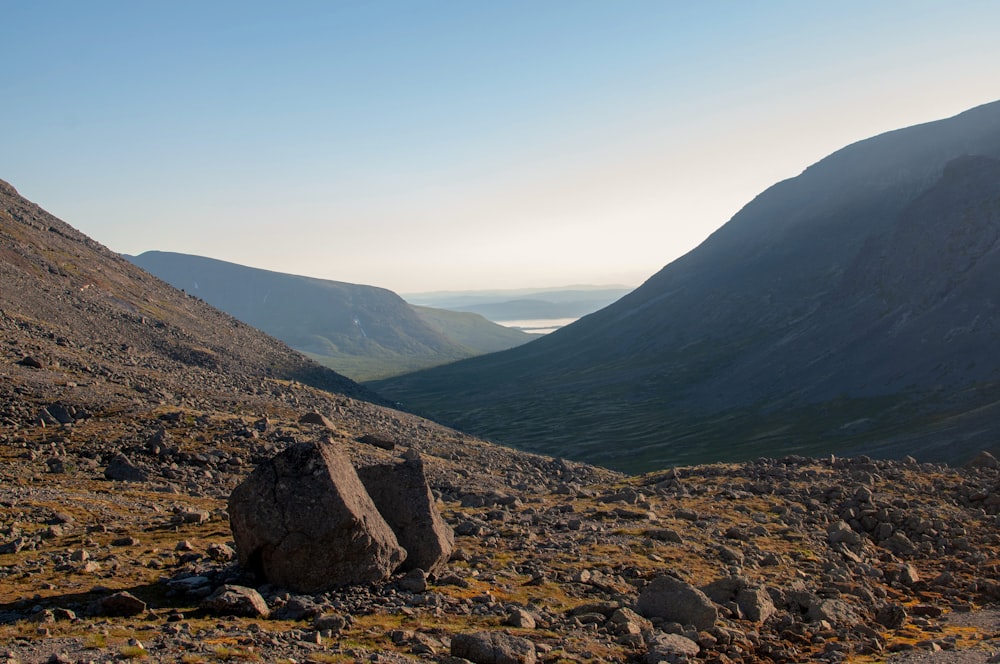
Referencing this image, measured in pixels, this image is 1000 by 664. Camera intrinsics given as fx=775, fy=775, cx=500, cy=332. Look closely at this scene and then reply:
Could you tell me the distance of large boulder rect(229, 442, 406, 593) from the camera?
19.3 m

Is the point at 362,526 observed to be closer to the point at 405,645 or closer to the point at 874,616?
the point at 405,645

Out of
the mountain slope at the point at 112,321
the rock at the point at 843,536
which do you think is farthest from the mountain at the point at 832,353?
the rock at the point at 843,536

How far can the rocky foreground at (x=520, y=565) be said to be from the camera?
16.9 meters

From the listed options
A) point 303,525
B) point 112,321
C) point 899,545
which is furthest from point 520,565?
point 112,321

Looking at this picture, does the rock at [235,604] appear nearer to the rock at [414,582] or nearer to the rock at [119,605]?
the rock at [119,605]

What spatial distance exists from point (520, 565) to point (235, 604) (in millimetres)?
10116

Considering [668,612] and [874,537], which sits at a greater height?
[668,612]

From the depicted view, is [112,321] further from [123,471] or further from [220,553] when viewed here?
[220,553]

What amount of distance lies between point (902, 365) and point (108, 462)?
382 ft

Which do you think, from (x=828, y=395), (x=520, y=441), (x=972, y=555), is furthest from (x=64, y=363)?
(x=828, y=395)

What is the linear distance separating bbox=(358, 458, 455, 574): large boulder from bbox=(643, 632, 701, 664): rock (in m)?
6.62

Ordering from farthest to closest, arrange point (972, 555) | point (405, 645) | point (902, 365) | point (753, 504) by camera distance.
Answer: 1. point (902, 365)
2. point (753, 504)
3. point (972, 555)
4. point (405, 645)

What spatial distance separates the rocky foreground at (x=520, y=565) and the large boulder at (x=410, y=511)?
0.79 m

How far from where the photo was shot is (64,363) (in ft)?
169
